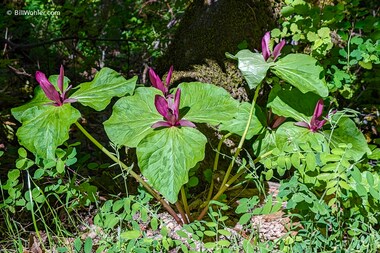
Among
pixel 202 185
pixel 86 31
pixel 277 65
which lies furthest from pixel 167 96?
pixel 86 31

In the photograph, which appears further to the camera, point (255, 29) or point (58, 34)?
point (58, 34)

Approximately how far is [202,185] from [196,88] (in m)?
0.65

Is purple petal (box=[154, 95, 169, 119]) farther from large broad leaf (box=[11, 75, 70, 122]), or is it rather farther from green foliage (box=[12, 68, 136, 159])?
large broad leaf (box=[11, 75, 70, 122])

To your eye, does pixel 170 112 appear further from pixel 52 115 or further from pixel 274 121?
pixel 274 121

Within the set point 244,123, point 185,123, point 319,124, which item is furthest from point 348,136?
point 185,123

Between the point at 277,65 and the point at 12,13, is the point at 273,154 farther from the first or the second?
the point at 12,13

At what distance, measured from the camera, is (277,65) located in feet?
6.04

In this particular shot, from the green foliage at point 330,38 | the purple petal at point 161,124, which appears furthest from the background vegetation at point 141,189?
the purple petal at point 161,124

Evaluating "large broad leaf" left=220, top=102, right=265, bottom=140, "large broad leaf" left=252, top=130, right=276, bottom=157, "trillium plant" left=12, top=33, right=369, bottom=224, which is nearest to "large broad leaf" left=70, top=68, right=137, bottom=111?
"trillium plant" left=12, top=33, right=369, bottom=224

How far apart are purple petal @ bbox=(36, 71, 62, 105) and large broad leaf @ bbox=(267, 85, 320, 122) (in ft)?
2.84

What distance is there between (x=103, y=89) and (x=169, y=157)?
17.5 inches

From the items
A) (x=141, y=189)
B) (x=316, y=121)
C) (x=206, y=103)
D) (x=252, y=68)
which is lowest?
(x=141, y=189)

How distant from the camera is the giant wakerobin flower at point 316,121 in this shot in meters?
1.79

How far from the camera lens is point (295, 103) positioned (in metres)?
1.89
